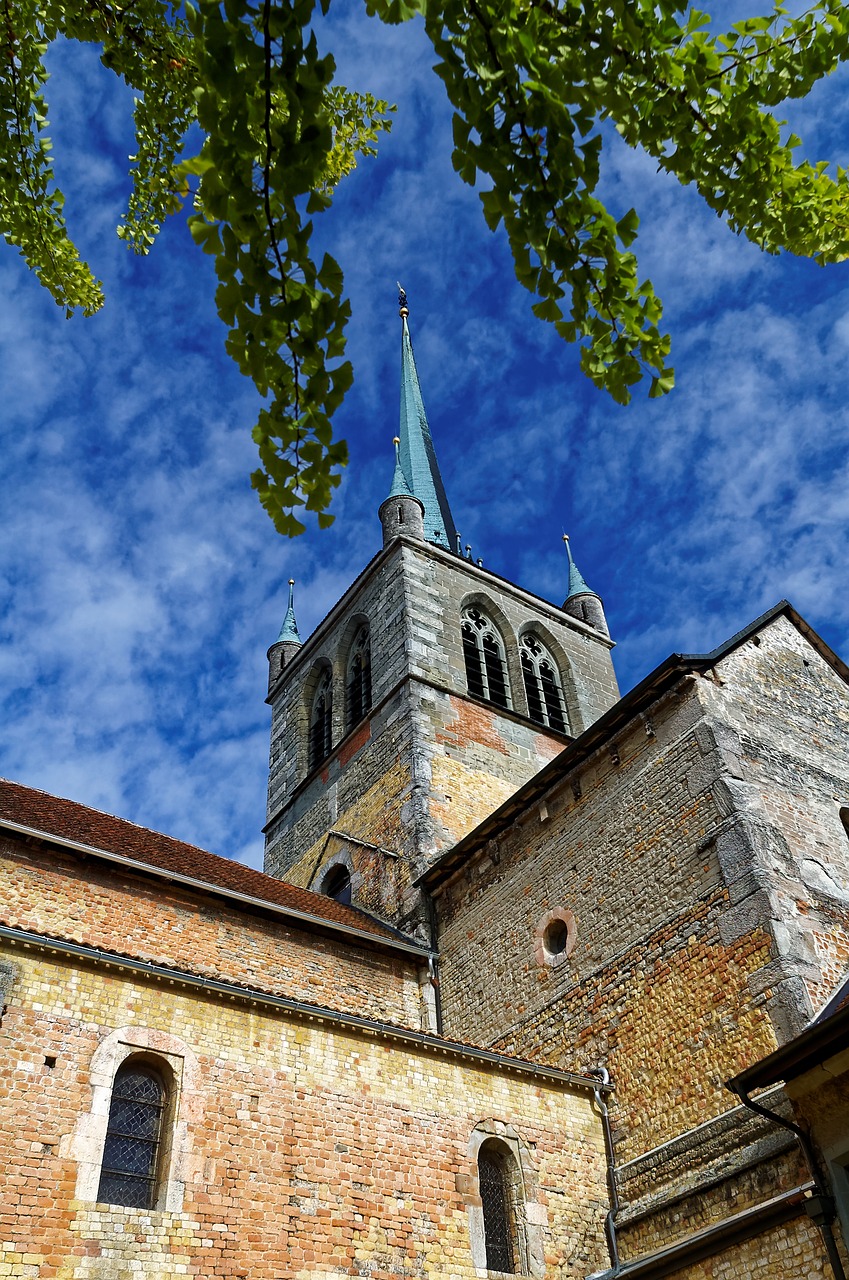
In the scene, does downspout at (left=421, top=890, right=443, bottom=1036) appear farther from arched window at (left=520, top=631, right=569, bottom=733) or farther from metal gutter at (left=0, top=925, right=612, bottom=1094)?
arched window at (left=520, top=631, right=569, bottom=733)

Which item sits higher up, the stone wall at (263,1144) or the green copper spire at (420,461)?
the green copper spire at (420,461)

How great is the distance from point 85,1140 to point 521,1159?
409cm

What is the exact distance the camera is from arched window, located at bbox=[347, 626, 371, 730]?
19.2m

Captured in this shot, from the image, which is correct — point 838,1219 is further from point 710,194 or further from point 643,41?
point 643,41

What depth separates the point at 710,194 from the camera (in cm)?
336

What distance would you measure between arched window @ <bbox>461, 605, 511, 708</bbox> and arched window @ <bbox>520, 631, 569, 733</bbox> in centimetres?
60

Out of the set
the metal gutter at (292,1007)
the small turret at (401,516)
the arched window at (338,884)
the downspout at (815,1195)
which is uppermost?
the small turret at (401,516)

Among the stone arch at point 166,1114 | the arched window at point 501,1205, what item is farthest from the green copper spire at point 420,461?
the stone arch at point 166,1114

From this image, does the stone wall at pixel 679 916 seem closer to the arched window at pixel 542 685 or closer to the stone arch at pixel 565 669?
the arched window at pixel 542 685

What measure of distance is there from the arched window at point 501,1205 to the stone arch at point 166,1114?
9.31 ft

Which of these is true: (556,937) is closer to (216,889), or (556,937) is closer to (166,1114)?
(216,889)

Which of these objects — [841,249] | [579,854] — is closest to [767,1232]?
[579,854]

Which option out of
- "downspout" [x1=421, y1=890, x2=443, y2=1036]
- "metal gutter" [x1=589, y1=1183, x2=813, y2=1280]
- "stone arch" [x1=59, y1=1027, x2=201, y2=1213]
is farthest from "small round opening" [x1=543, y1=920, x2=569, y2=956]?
"stone arch" [x1=59, y1=1027, x2=201, y2=1213]

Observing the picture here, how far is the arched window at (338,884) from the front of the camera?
1614 cm
